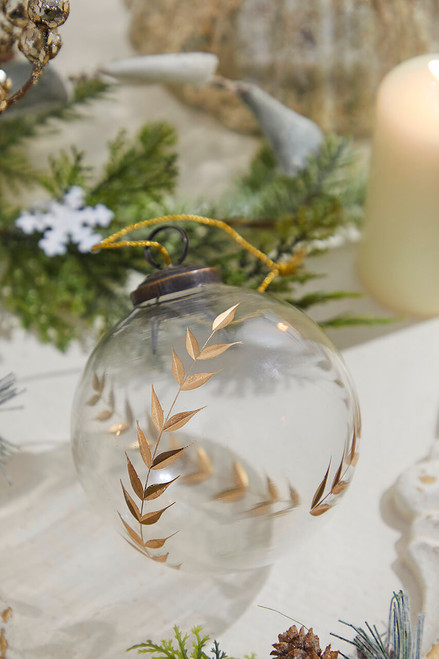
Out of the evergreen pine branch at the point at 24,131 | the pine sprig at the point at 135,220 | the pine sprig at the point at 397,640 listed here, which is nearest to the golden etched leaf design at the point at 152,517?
the pine sprig at the point at 397,640

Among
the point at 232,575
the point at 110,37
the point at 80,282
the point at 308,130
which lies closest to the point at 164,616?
the point at 232,575

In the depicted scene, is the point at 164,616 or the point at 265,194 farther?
the point at 265,194

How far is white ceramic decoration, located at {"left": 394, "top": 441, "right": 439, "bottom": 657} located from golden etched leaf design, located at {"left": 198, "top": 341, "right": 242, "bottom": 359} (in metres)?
0.17

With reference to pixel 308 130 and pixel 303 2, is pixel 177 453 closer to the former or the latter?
pixel 308 130

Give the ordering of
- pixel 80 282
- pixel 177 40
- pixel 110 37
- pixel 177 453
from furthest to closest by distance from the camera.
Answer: pixel 110 37 < pixel 177 40 < pixel 80 282 < pixel 177 453

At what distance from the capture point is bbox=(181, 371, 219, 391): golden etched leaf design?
0.31 m

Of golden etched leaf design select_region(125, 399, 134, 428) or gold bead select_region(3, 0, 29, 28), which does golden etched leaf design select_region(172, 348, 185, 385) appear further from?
gold bead select_region(3, 0, 29, 28)

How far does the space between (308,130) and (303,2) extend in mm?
135

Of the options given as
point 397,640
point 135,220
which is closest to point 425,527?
point 397,640

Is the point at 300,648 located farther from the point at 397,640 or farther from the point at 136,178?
the point at 136,178

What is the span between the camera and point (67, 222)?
480 millimetres

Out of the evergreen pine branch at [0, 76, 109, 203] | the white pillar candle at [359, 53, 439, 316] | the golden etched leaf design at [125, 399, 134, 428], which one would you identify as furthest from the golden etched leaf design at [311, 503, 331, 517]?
the evergreen pine branch at [0, 76, 109, 203]

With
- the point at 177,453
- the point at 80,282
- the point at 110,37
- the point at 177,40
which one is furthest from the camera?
the point at 110,37

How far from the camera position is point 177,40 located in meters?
0.61
